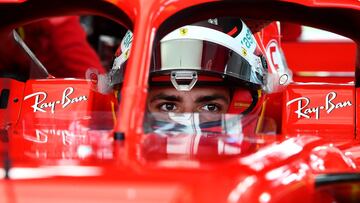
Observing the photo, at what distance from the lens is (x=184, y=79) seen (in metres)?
1.90

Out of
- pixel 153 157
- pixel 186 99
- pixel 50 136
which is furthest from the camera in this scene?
pixel 186 99

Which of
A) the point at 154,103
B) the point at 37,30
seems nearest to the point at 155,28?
the point at 154,103

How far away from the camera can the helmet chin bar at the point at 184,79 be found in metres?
1.89

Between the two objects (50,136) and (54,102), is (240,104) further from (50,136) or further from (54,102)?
(50,136)

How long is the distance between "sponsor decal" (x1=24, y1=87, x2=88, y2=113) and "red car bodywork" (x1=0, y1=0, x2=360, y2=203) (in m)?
0.08

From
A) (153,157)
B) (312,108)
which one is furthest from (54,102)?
(153,157)

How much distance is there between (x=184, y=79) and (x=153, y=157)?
0.68 meters

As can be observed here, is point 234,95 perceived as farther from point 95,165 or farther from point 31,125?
point 95,165

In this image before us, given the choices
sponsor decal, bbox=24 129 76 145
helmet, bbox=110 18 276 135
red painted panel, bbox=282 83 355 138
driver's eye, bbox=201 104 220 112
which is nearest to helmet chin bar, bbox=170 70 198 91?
helmet, bbox=110 18 276 135

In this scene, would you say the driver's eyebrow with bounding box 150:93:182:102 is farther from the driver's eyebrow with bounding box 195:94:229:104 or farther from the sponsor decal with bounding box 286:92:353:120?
the sponsor decal with bounding box 286:92:353:120

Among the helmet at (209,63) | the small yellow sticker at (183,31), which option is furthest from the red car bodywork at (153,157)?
the small yellow sticker at (183,31)

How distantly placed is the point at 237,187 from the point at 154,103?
2.74ft

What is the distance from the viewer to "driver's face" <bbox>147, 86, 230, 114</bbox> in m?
1.97

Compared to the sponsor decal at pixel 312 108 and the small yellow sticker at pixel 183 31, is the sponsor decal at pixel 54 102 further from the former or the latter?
the sponsor decal at pixel 312 108
